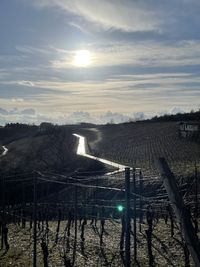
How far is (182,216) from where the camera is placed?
7316 millimetres

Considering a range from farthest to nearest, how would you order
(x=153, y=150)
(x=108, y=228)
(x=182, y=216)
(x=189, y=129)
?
(x=189, y=129)
(x=153, y=150)
(x=108, y=228)
(x=182, y=216)

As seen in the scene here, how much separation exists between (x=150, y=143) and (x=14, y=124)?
2800 inches

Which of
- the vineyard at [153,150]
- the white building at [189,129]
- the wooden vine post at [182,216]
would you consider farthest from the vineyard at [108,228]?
the white building at [189,129]

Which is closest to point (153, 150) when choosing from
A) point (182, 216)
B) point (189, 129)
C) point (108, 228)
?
point (189, 129)

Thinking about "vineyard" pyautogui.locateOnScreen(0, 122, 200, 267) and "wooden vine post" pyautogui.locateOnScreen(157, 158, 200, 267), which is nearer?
"wooden vine post" pyautogui.locateOnScreen(157, 158, 200, 267)

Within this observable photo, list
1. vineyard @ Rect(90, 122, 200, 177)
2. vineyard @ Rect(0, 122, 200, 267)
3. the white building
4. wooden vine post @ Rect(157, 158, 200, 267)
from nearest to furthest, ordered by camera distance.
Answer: wooden vine post @ Rect(157, 158, 200, 267) < vineyard @ Rect(0, 122, 200, 267) < vineyard @ Rect(90, 122, 200, 177) < the white building

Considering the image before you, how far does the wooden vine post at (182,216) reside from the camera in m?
7.23

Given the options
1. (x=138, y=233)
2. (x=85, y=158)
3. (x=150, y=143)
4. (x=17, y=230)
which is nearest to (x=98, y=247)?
(x=138, y=233)

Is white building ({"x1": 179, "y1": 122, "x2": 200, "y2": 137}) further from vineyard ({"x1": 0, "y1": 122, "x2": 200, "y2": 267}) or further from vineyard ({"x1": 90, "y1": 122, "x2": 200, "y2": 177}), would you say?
vineyard ({"x1": 0, "y1": 122, "x2": 200, "y2": 267})

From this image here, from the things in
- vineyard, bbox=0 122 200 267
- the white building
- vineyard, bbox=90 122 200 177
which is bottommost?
vineyard, bbox=0 122 200 267

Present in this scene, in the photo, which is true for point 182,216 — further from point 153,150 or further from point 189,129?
point 189,129

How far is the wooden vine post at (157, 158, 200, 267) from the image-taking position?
23.7 ft

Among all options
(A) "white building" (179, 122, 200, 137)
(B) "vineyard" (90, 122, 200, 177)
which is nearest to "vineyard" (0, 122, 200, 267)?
(B) "vineyard" (90, 122, 200, 177)

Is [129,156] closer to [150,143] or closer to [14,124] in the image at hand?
[150,143]
